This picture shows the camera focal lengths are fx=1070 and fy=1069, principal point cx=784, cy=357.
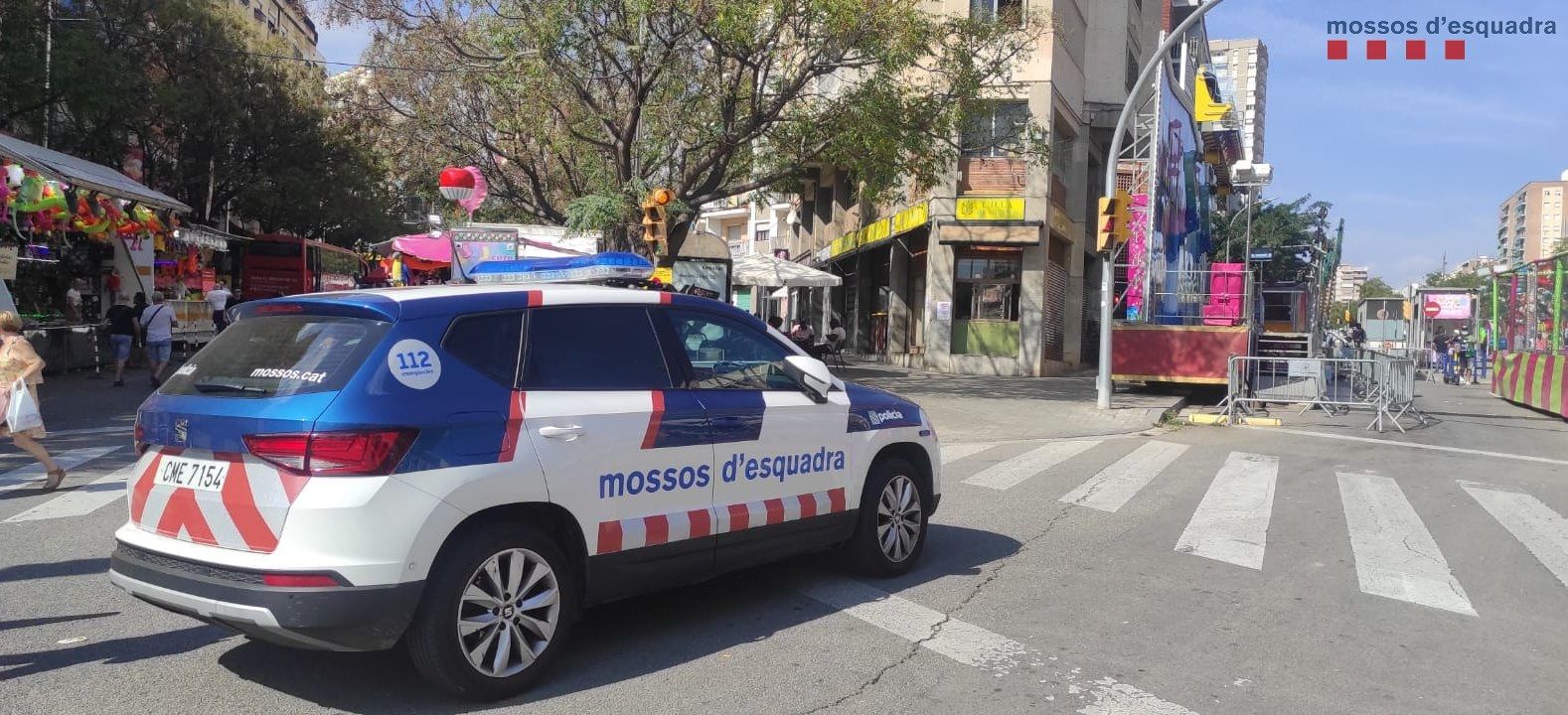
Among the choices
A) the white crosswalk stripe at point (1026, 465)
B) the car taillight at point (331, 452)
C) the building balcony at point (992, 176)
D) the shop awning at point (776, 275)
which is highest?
the building balcony at point (992, 176)

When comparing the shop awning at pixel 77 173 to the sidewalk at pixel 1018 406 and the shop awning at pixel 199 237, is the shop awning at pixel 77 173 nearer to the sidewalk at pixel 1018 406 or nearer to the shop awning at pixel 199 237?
the shop awning at pixel 199 237

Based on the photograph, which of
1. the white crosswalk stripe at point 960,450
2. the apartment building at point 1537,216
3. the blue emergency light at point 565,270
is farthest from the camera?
the apartment building at point 1537,216

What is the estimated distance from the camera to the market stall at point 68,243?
16734 mm

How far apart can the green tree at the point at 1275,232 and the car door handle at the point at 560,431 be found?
1515 inches

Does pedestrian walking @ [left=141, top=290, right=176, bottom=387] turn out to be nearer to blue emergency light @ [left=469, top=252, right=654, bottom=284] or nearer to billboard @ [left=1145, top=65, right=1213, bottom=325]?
blue emergency light @ [left=469, top=252, right=654, bottom=284]

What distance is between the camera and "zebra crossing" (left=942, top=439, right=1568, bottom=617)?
682cm

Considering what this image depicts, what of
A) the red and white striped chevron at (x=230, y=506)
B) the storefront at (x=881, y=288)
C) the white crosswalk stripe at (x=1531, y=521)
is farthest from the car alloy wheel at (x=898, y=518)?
the storefront at (x=881, y=288)

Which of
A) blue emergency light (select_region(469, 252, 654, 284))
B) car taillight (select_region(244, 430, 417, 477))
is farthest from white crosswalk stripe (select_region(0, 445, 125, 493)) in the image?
car taillight (select_region(244, 430, 417, 477))

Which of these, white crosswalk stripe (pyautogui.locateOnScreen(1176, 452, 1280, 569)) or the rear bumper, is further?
white crosswalk stripe (pyautogui.locateOnScreen(1176, 452, 1280, 569))

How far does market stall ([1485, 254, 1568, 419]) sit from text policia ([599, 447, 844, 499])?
1732 centimetres

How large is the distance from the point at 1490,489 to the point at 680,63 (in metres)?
13.4

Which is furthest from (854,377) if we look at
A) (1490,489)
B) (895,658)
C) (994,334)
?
(895,658)

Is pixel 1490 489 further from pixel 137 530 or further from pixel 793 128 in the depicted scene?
pixel 793 128

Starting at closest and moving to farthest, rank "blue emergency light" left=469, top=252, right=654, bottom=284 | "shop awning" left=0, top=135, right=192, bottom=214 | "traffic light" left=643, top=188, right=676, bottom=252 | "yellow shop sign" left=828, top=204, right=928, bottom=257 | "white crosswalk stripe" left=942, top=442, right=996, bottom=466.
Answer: "blue emergency light" left=469, top=252, right=654, bottom=284 < "white crosswalk stripe" left=942, top=442, right=996, bottom=466 < "traffic light" left=643, top=188, right=676, bottom=252 < "shop awning" left=0, top=135, right=192, bottom=214 < "yellow shop sign" left=828, top=204, right=928, bottom=257
